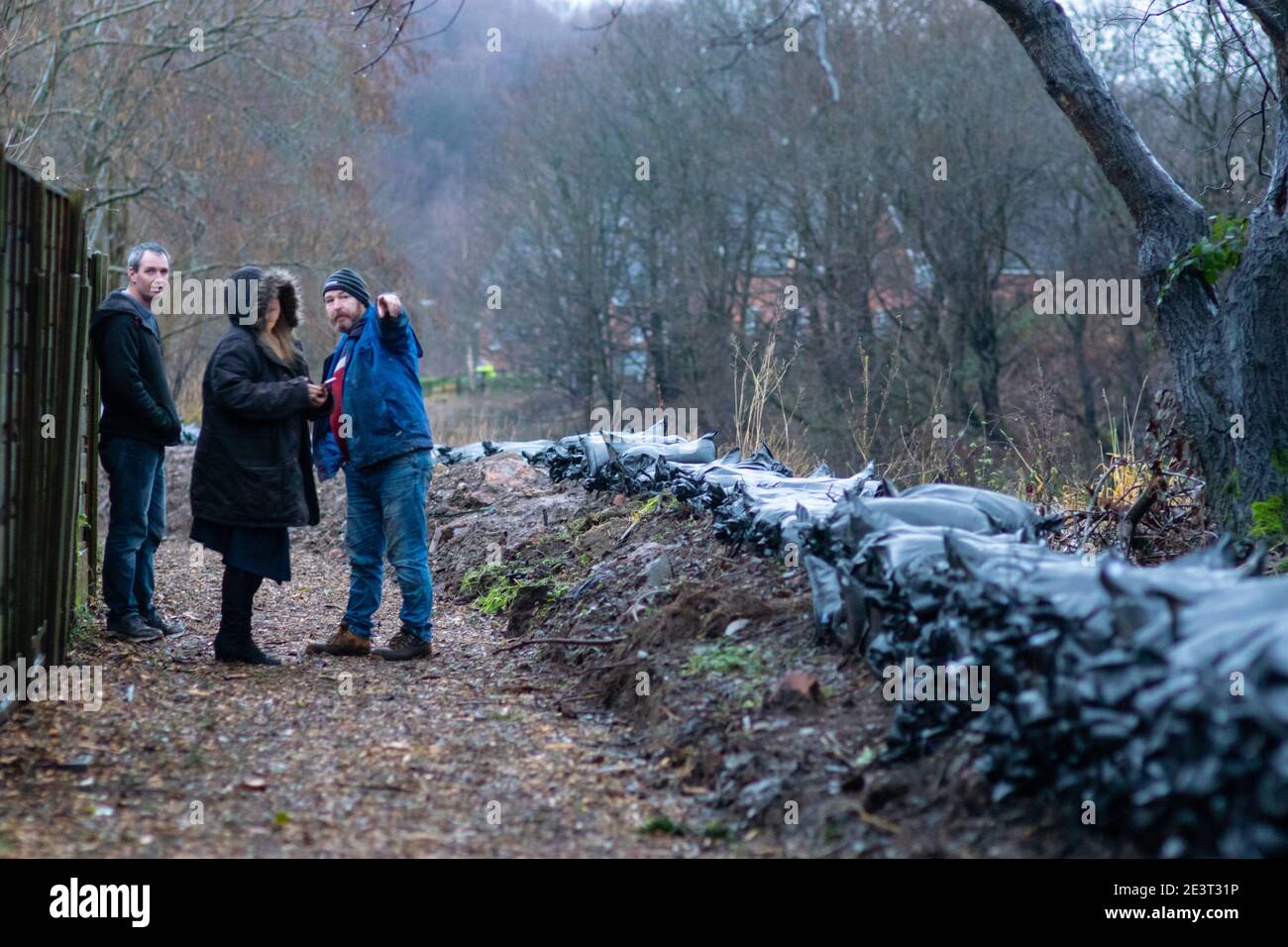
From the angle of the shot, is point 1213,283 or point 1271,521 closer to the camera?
point 1271,521

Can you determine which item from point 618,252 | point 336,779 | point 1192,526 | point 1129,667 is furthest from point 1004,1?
→ point 618,252

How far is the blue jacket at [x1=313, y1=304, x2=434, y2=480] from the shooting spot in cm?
588

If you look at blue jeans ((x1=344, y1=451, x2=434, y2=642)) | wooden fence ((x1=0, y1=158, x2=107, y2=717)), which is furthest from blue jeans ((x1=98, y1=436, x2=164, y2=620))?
blue jeans ((x1=344, y1=451, x2=434, y2=642))

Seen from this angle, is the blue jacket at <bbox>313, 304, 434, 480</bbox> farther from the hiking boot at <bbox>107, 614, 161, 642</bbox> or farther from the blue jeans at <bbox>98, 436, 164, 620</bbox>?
the hiking boot at <bbox>107, 614, 161, 642</bbox>

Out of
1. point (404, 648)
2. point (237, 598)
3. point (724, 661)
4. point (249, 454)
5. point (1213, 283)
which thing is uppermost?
point (1213, 283)

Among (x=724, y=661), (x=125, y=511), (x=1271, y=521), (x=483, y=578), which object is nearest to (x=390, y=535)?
(x=125, y=511)

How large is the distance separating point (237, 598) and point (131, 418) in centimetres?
103

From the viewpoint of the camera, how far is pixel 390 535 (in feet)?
19.7

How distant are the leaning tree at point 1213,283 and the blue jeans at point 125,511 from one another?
15.7 ft

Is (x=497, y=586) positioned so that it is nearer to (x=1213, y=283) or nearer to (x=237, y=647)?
(x=237, y=647)

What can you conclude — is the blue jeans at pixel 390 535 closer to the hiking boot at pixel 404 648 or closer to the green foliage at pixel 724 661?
the hiking boot at pixel 404 648

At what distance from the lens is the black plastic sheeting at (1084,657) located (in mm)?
2549

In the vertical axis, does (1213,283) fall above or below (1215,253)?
below

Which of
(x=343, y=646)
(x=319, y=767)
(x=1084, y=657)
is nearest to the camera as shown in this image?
(x=1084, y=657)
